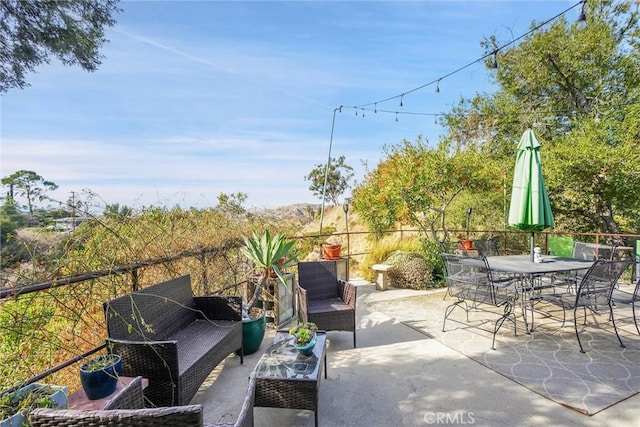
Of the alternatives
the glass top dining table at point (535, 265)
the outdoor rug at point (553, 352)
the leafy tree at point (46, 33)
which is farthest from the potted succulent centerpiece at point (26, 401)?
the glass top dining table at point (535, 265)

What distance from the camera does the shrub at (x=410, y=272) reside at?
19.4 feet

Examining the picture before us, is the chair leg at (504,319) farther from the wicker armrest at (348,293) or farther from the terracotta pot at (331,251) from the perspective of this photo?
the terracotta pot at (331,251)

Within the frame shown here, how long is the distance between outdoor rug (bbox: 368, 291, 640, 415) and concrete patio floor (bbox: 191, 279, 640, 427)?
0.13m

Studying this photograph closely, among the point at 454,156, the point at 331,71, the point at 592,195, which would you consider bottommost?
the point at 592,195

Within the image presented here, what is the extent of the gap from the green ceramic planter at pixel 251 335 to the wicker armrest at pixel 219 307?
0.22m

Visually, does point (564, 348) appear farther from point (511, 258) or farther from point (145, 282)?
point (145, 282)

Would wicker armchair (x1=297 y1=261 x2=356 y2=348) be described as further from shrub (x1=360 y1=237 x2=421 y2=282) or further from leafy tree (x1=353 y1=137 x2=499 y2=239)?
leafy tree (x1=353 y1=137 x2=499 y2=239)

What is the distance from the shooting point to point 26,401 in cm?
148

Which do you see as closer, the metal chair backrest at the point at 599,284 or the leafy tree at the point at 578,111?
the metal chair backrest at the point at 599,284

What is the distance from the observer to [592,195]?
29.6 ft

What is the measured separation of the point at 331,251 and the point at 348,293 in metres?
2.08

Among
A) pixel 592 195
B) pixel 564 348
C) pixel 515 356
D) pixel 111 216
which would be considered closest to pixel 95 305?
pixel 111 216

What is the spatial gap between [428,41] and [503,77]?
589 centimetres

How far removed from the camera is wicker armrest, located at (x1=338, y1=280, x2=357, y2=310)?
11.7 ft
